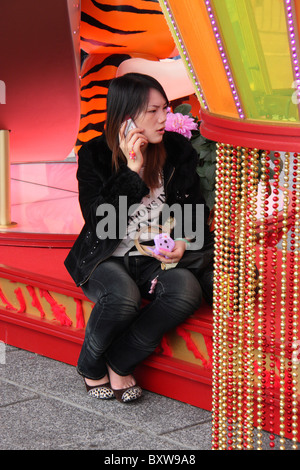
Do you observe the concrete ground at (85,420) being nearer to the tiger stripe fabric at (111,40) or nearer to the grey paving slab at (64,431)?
the grey paving slab at (64,431)

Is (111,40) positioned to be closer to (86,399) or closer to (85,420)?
(86,399)

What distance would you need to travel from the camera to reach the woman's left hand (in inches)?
105

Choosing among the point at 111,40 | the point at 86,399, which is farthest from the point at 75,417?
the point at 111,40

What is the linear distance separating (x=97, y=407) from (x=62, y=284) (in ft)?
1.79

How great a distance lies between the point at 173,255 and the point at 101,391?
0.51 metres

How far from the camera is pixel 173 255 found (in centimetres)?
268

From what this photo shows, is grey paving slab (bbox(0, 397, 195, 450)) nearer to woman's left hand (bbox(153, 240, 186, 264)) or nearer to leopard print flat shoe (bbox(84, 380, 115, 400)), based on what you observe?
leopard print flat shoe (bbox(84, 380, 115, 400))

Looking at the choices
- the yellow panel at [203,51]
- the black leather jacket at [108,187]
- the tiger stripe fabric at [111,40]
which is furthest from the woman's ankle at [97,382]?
the tiger stripe fabric at [111,40]

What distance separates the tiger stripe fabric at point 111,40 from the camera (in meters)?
3.66

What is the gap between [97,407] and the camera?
8.73 feet

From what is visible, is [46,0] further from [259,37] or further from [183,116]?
[259,37]

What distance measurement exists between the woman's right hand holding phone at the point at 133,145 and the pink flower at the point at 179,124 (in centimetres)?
25

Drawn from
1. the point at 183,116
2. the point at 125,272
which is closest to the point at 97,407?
the point at 125,272

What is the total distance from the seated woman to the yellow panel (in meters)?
0.63
